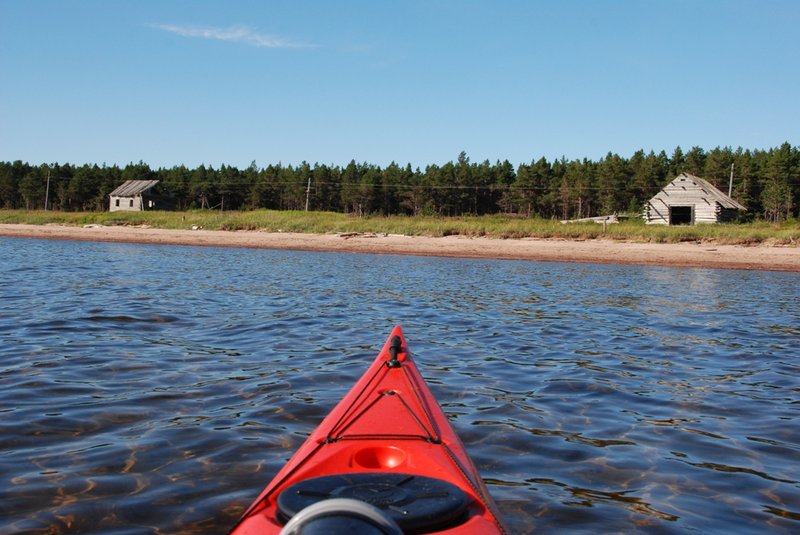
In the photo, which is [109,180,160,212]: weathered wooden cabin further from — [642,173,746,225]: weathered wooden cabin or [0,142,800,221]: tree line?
[642,173,746,225]: weathered wooden cabin

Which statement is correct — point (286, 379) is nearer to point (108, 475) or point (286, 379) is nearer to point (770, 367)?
point (108, 475)

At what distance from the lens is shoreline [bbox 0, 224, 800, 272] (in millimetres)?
27406

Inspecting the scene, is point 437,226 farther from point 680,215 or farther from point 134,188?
point 134,188

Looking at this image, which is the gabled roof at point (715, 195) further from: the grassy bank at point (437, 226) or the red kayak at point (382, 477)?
the red kayak at point (382, 477)

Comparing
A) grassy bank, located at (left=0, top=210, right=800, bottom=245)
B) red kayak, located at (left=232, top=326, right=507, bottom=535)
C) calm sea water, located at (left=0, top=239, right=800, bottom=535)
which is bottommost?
calm sea water, located at (left=0, top=239, right=800, bottom=535)

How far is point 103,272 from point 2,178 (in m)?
75.2

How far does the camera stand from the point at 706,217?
47.8m

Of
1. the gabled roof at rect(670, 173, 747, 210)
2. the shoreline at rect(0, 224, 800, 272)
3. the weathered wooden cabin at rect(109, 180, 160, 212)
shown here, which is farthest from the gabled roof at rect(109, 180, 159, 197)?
the gabled roof at rect(670, 173, 747, 210)

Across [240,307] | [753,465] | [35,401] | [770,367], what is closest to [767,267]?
[770,367]

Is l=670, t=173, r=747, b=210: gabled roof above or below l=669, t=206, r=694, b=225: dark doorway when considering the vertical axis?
above

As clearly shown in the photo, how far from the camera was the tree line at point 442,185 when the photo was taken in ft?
222

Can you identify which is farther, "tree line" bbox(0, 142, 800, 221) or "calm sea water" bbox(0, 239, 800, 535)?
"tree line" bbox(0, 142, 800, 221)

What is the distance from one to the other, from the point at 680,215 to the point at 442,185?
3081cm

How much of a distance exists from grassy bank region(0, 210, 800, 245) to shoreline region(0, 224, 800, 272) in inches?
31.0
